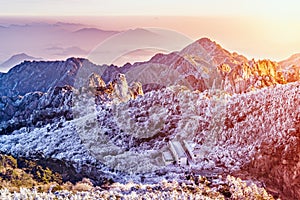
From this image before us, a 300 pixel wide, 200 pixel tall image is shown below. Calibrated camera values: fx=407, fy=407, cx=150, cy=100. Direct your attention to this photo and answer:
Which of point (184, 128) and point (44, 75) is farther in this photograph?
point (44, 75)

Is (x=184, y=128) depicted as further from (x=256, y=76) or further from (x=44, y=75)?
(x=44, y=75)

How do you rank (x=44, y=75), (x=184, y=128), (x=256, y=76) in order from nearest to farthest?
1. (x=184, y=128)
2. (x=256, y=76)
3. (x=44, y=75)

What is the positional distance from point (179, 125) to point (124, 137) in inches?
227

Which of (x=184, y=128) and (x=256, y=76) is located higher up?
(x=256, y=76)

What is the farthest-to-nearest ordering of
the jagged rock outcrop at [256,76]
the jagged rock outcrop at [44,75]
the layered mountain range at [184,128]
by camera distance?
the jagged rock outcrop at [44,75] → the jagged rock outcrop at [256,76] → the layered mountain range at [184,128]

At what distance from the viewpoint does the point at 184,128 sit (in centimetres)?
4066

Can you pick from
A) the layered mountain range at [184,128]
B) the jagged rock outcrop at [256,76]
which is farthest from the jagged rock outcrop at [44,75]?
the jagged rock outcrop at [256,76]

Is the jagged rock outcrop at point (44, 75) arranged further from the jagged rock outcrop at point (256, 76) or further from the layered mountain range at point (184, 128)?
the jagged rock outcrop at point (256, 76)

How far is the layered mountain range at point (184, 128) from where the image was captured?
33094 millimetres

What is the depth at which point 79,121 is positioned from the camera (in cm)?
4909

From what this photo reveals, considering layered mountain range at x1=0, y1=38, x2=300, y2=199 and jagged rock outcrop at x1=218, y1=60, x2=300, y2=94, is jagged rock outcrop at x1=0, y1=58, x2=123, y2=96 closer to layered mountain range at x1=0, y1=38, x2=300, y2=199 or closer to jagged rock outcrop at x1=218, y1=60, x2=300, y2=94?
layered mountain range at x1=0, y1=38, x2=300, y2=199

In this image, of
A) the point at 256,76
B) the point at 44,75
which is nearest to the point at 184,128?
the point at 256,76

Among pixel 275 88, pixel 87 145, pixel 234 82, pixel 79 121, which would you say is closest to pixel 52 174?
pixel 87 145

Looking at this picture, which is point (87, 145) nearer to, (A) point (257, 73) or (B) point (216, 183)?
(B) point (216, 183)
